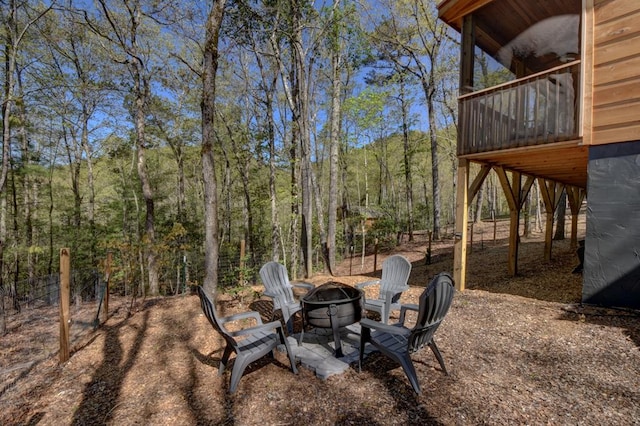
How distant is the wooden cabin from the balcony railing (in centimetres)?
1

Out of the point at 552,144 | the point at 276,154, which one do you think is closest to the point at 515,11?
the point at 552,144

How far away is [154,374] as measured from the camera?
2.91 meters

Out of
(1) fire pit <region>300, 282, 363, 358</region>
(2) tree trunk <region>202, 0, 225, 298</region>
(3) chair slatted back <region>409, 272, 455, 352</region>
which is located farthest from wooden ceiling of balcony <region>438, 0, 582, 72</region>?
(1) fire pit <region>300, 282, 363, 358</region>

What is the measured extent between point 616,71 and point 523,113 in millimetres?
1043

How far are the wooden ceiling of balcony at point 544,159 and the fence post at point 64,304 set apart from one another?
19.2 ft

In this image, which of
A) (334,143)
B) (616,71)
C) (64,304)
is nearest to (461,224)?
(616,71)

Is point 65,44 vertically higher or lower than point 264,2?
higher

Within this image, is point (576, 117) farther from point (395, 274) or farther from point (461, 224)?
point (395, 274)

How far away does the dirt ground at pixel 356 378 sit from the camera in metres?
2.15

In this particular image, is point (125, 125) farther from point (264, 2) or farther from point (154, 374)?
point (154, 374)

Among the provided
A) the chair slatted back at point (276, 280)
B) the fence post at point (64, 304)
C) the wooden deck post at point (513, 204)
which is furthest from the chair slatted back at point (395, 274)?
the fence post at point (64, 304)

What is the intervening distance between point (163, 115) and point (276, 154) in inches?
218

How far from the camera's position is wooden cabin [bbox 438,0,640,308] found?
3686 mm

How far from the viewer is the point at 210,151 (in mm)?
4629
